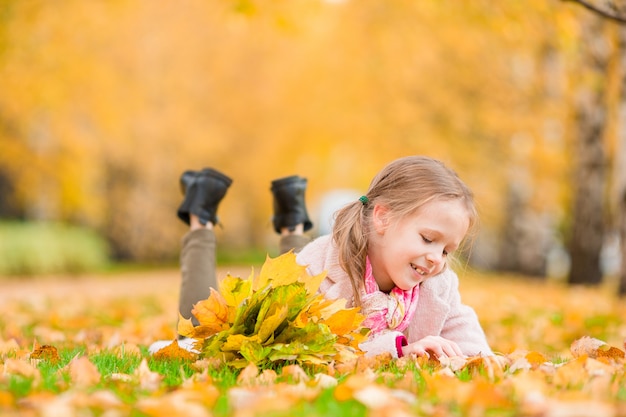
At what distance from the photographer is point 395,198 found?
2.95 metres

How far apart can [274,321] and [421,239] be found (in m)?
A: 0.70

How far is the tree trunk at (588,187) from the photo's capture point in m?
11.2

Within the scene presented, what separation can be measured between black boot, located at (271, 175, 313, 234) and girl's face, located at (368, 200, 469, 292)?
1.13m

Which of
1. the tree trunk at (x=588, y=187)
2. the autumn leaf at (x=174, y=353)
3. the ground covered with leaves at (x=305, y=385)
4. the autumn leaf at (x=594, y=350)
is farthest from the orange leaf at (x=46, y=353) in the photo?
the tree trunk at (x=588, y=187)

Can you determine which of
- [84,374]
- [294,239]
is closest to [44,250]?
[294,239]

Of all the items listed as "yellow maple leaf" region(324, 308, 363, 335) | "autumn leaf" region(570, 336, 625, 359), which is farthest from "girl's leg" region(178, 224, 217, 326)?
"autumn leaf" region(570, 336, 625, 359)

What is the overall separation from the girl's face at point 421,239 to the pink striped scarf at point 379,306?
104 mm

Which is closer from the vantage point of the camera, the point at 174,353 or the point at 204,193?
the point at 174,353

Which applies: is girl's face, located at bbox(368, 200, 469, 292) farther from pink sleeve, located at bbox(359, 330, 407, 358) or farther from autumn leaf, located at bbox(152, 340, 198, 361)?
autumn leaf, located at bbox(152, 340, 198, 361)

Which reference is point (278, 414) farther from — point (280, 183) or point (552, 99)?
point (552, 99)

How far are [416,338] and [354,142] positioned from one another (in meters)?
14.6

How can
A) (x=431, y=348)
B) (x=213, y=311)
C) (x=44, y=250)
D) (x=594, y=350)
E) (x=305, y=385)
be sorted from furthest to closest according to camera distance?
1. (x=44, y=250)
2. (x=594, y=350)
3. (x=431, y=348)
4. (x=213, y=311)
5. (x=305, y=385)

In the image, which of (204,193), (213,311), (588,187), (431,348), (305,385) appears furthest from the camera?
(588,187)

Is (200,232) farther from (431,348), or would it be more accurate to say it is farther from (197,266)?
(431,348)
